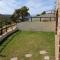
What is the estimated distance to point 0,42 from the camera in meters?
10.7

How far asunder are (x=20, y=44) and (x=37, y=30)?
5.33m

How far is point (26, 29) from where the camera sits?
16.2 meters

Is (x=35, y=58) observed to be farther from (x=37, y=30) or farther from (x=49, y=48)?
(x=37, y=30)

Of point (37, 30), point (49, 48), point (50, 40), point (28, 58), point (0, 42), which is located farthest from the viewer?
point (37, 30)

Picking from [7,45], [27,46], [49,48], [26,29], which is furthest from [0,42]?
[26,29]

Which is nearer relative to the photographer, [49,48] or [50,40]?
[49,48]

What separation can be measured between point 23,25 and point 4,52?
24.1 feet

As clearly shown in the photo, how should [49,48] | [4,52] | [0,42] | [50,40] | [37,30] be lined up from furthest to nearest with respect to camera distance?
[37,30]
[50,40]
[0,42]
[49,48]
[4,52]

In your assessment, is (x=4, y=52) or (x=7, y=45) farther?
(x=7, y=45)

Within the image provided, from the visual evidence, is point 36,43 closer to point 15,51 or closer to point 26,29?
point 15,51

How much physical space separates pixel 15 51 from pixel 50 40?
116 inches

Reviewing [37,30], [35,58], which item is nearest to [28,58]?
[35,58]

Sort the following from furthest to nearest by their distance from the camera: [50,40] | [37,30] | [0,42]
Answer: [37,30] → [50,40] → [0,42]

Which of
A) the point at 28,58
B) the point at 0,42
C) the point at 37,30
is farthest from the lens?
the point at 37,30
